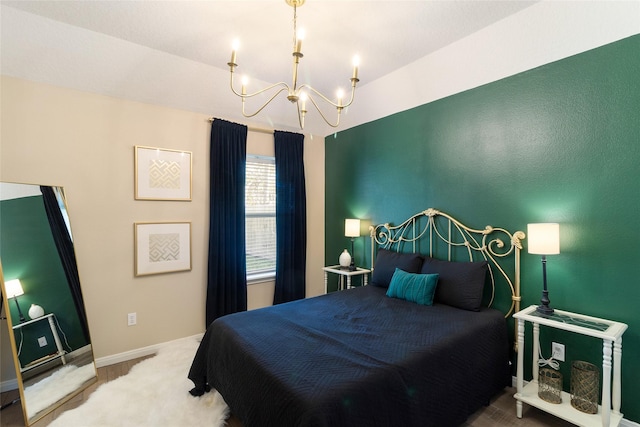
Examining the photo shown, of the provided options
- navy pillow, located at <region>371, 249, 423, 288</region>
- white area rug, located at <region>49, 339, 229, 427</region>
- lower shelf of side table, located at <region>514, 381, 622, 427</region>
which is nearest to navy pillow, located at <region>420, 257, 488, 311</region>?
navy pillow, located at <region>371, 249, 423, 288</region>

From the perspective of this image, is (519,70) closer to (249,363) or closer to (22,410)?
(249,363)

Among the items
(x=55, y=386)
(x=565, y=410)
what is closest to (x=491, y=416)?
(x=565, y=410)

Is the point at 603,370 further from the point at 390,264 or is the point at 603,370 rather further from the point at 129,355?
the point at 129,355

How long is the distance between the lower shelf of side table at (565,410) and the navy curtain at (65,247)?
11.2ft

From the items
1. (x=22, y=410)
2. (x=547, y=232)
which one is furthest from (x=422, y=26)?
(x=22, y=410)

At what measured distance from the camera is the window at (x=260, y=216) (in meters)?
3.84

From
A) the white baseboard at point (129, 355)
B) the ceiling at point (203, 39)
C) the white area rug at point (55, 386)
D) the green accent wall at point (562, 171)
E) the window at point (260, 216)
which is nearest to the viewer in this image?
the green accent wall at point (562, 171)

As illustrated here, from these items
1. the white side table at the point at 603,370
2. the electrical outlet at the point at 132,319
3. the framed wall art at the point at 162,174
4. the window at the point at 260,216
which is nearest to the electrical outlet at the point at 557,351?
the white side table at the point at 603,370

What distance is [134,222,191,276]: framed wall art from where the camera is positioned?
9.95 ft

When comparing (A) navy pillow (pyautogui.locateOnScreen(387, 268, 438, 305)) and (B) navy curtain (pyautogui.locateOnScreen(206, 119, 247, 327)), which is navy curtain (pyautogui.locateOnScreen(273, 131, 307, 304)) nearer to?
(B) navy curtain (pyautogui.locateOnScreen(206, 119, 247, 327))

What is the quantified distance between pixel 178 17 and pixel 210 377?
2.62 meters

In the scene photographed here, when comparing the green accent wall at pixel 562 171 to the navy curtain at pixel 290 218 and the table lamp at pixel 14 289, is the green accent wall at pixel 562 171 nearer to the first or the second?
the navy curtain at pixel 290 218

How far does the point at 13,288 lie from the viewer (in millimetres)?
2170

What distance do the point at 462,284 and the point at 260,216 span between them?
2434mm
